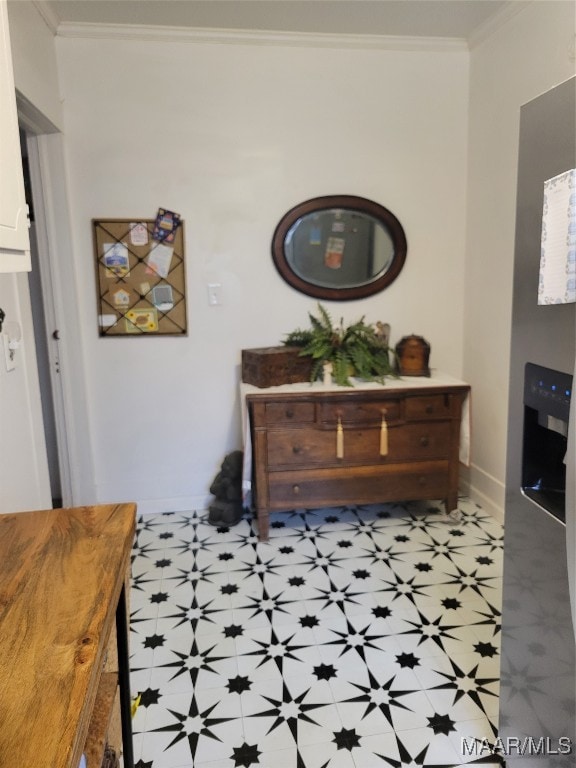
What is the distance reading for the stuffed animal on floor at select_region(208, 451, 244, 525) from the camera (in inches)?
114

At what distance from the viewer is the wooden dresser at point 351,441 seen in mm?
2648

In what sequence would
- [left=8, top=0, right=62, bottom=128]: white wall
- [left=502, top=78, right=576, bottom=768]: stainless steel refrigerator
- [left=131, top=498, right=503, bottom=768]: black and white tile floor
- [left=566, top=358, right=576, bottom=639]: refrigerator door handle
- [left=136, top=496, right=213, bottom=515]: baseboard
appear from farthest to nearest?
1. [left=136, top=496, right=213, bottom=515]: baseboard
2. [left=8, top=0, right=62, bottom=128]: white wall
3. [left=131, top=498, right=503, bottom=768]: black and white tile floor
4. [left=502, top=78, right=576, bottom=768]: stainless steel refrigerator
5. [left=566, top=358, right=576, bottom=639]: refrigerator door handle

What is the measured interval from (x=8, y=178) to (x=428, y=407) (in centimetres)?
218

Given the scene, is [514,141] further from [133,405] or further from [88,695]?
[88,695]

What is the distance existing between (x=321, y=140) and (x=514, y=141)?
3.26ft

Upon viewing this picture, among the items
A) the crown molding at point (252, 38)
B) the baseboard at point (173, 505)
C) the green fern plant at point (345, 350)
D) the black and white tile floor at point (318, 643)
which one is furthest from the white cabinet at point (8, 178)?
the baseboard at point (173, 505)

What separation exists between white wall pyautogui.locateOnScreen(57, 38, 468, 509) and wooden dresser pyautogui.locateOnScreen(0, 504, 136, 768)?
178cm

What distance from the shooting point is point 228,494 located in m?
2.89

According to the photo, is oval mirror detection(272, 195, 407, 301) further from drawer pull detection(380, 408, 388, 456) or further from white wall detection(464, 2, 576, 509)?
drawer pull detection(380, 408, 388, 456)

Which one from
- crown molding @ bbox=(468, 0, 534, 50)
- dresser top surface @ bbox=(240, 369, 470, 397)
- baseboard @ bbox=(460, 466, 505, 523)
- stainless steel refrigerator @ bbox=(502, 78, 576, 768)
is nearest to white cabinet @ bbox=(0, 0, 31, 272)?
stainless steel refrigerator @ bbox=(502, 78, 576, 768)

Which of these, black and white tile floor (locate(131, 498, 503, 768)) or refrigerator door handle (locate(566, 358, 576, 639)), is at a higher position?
refrigerator door handle (locate(566, 358, 576, 639))

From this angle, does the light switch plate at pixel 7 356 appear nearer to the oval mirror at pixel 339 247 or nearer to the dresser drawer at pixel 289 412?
the dresser drawer at pixel 289 412

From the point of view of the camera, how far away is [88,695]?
737 mm

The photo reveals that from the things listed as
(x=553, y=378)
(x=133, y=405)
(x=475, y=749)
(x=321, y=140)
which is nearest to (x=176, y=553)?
(x=133, y=405)
